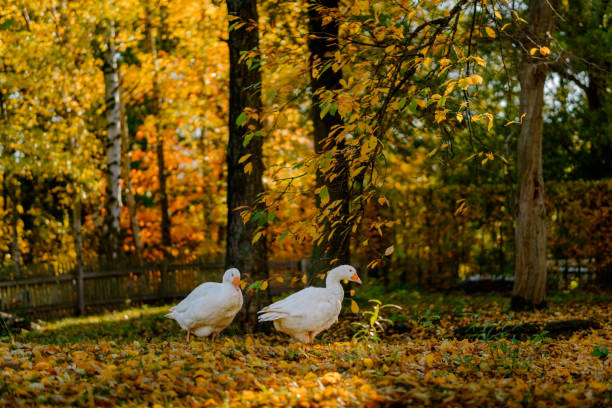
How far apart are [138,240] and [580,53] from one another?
12.5 meters

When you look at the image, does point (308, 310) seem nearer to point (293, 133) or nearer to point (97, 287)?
point (97, 287)

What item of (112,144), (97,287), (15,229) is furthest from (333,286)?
(15,229)

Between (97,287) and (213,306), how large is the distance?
7.84m

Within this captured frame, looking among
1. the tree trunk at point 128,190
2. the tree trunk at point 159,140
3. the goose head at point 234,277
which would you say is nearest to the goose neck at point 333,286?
the goose head at point 234,277

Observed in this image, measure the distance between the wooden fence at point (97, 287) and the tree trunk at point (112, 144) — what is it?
1.23 m

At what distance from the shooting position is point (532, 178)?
10.2 meters

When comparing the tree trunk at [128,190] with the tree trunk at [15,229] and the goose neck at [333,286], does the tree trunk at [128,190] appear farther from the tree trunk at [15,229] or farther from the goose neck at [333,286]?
the goose neck at [333,286]

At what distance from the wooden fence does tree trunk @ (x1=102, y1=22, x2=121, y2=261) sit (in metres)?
1.23

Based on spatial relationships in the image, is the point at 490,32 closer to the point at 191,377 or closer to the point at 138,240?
the point at 191,377

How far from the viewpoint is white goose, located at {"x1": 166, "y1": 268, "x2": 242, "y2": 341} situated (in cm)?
710

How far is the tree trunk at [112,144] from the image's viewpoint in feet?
51.4

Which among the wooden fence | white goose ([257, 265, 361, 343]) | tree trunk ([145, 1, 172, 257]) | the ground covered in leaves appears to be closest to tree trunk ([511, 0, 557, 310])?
the ground covered in leaves

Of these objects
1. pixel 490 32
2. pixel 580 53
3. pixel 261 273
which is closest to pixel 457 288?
pixel 580 53

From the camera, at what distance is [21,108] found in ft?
47.1
